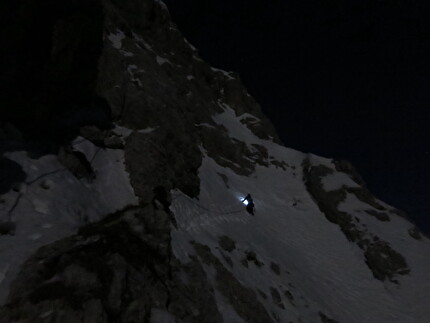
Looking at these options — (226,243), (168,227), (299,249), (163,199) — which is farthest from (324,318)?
(168,227)

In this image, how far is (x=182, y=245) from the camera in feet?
48.8

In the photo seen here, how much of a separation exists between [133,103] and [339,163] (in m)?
36.9

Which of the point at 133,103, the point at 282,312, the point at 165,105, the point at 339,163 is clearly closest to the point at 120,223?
the point at 282,312

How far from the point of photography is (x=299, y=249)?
27328 millimetres

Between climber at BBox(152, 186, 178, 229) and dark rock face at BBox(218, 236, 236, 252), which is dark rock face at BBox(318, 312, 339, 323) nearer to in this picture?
dark rock face at BBox(218, 236, 236, 252)

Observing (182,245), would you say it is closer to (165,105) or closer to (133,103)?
(133,103)

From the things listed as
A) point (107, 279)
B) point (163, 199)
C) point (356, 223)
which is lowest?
point (356, 223)

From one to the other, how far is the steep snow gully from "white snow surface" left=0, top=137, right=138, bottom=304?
0.06 meters

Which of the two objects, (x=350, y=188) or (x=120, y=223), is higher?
(x=120, y=223)

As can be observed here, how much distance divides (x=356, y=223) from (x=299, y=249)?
36.2 ft

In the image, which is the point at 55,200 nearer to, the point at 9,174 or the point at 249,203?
the point at 9,174

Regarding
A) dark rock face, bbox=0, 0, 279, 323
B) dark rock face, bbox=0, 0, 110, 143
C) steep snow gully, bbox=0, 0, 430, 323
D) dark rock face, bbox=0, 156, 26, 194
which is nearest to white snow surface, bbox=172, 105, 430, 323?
steep snow gully, bbox=0, 0, 430, 323

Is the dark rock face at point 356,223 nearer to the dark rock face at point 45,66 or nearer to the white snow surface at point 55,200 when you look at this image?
the white snow surface at point 55,200

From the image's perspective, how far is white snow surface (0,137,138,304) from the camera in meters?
8.45
